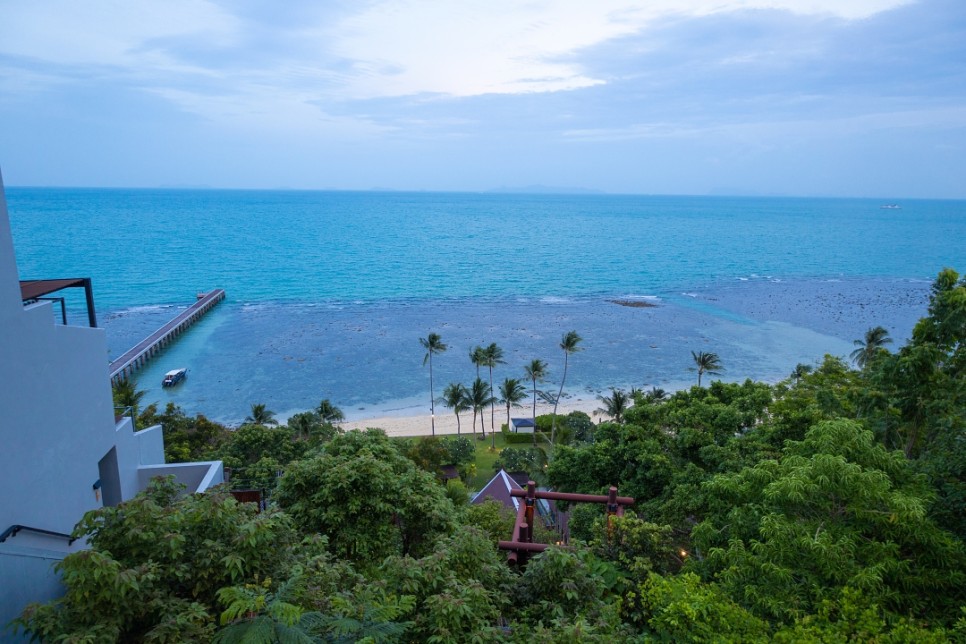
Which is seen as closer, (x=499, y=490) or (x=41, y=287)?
(x=41, y=287)

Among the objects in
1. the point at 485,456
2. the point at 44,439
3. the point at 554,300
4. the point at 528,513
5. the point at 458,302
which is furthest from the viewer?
the point at 554,300

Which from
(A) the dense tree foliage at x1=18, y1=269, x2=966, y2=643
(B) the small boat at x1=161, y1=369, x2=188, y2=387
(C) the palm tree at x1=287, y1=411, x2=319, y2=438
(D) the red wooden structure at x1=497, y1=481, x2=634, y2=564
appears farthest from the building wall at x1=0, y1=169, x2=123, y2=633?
(B) the small boat at x1=161, y1=369, x2=188, y2=387

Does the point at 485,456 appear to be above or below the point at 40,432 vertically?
below

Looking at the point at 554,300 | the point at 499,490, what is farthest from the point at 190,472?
the point at 554,300

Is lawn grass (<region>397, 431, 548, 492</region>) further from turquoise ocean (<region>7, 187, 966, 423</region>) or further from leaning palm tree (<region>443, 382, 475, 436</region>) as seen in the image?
turquoise ocean (<region>7, 187, 966, 423</region>)

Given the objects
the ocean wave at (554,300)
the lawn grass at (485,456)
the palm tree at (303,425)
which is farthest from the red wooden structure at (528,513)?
the ocean wave at (554,300)

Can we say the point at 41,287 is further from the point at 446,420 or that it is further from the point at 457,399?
the point at 446,420

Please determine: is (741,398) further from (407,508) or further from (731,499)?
(407,508)
